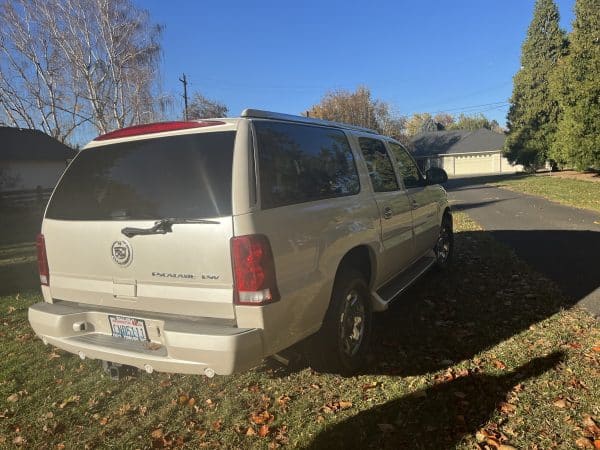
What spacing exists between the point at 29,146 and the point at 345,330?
3201cm

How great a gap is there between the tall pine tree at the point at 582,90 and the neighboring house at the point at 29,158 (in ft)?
96.5

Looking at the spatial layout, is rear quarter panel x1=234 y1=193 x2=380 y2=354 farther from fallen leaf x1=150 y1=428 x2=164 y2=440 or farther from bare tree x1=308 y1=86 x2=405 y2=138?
bare tree x1=308 y1=86 x2=405 y2=138

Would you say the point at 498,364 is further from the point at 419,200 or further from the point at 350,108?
the point at 350,108

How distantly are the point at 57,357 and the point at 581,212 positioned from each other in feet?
41.3

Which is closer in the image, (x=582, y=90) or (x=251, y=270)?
(x=251, y=270)

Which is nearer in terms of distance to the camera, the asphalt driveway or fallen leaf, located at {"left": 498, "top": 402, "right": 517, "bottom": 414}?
fallen leaf, located at {"left": 498, "top": 402, "right": 517, "bottom": 414}

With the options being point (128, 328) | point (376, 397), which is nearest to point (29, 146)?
Answer: point (128, 328)

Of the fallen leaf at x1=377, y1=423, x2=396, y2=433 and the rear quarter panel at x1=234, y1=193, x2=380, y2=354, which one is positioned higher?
the rear quarter panel at x1=234, y1=193, x2=380, y2=354

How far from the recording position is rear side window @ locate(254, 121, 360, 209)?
2926 mm

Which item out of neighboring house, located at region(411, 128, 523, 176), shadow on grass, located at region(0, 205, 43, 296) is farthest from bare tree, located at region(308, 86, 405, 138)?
shadow on grass, located at region(0, 205, 43, 296)

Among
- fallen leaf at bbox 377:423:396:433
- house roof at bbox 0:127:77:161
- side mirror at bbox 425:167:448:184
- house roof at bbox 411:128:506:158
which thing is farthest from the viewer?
house roof at bbox 411:128:506:158

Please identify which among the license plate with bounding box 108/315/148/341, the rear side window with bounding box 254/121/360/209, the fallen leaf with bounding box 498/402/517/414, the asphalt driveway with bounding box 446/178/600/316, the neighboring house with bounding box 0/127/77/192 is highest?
the neighboring house with bounding box 0/127/77/192

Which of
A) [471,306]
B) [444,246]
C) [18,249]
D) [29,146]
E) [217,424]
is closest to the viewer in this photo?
[217,424]

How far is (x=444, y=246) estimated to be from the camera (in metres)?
6.68
